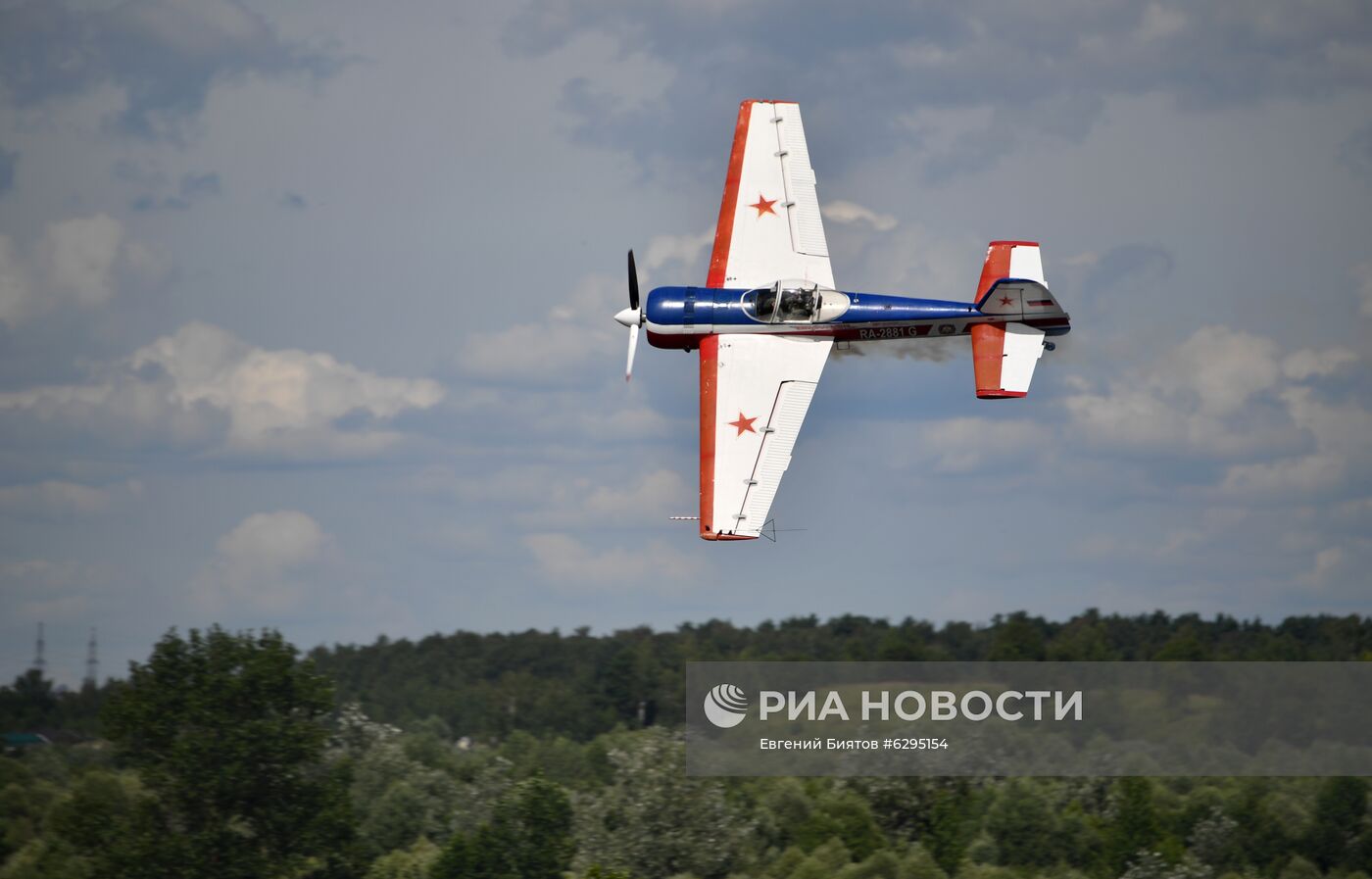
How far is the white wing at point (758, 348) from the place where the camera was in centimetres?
2762

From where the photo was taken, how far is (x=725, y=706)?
82.9m

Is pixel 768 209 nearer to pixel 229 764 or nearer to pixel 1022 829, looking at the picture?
pixel 229 764

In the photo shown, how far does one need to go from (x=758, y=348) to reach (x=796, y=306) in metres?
1.13

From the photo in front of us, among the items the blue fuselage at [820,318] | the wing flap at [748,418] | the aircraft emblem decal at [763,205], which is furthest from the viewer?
the aircraft emblem decal at [763,205]

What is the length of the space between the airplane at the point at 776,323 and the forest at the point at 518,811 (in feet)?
75.9

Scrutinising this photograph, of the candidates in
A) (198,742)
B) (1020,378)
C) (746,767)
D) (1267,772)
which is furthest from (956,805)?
(1020,378)

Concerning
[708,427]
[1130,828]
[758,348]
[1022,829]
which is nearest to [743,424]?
[708,427]

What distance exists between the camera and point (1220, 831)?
2945 inches

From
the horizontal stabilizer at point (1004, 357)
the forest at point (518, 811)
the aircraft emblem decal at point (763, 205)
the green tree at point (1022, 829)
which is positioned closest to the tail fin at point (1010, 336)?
the horizontal stabilizer at point (1004, 357)

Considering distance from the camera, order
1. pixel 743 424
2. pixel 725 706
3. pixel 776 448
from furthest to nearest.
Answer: pixel 725 706, pixel 743 424, pixel 776 448

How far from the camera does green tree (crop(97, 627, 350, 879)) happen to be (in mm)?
60125

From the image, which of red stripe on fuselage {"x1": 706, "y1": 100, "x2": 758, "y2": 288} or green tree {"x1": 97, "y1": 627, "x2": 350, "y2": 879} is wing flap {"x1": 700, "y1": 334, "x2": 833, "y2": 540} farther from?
green tree {"x1": 97, "y1": 627, "x2": 350, "y2": 879}

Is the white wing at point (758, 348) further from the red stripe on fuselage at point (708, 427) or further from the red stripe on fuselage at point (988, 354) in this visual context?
the red stripe on fuselage at point (988, 354)

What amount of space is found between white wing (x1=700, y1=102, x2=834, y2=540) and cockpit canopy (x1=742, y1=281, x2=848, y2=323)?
0.41 meters
